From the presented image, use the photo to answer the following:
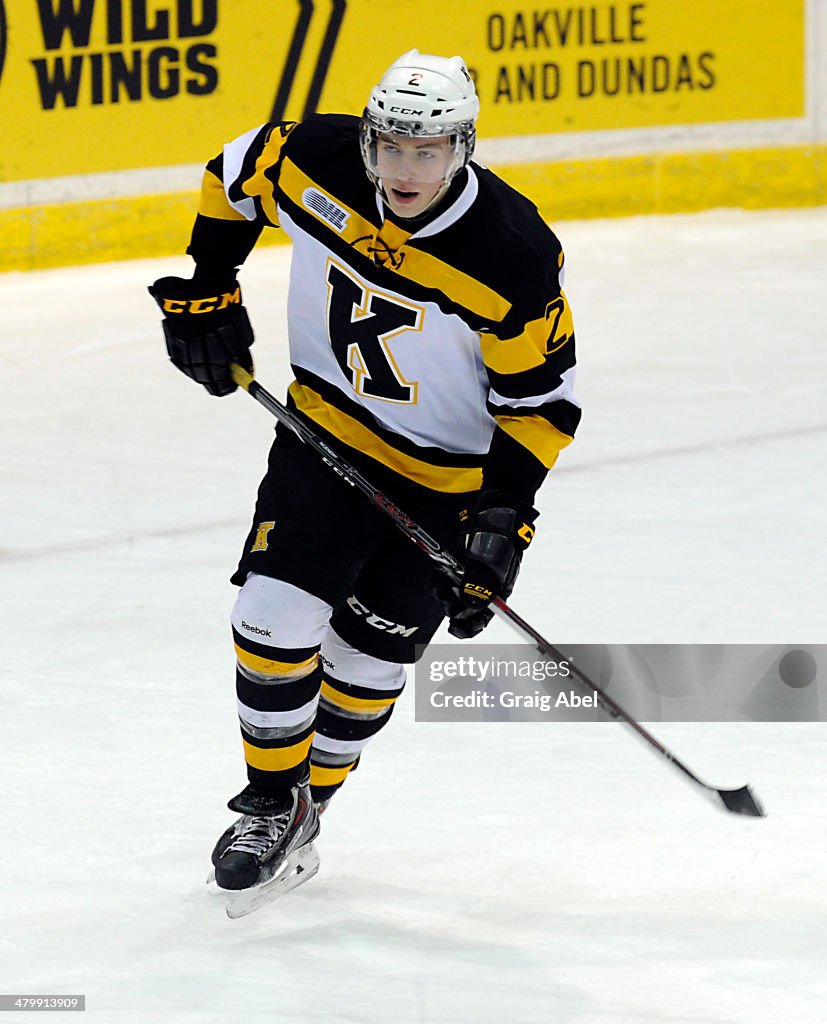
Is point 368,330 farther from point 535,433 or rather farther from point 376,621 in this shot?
point 376,621

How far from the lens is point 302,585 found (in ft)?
8.15

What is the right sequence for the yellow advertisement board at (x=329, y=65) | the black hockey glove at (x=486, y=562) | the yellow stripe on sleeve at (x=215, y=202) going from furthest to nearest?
the yellow advertisement board at (x=329, y=65) → the yellow stripe on sleeve at (x=215, y=202) → the black hockey glove at (x=486, y=562)

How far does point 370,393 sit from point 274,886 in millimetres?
710

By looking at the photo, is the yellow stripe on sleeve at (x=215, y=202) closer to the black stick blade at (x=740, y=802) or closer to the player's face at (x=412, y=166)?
the player's face at (x=412, y=166)

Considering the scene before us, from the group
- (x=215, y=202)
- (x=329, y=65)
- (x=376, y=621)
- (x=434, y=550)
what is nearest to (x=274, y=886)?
(x=376, y=621)

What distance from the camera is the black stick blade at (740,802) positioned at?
9.04 feet

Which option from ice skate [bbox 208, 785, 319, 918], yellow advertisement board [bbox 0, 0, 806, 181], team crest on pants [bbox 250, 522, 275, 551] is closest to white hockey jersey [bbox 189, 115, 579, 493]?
team crest on pants [bbox 250, 522, 275, 551]

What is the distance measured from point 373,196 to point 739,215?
498 centimetres

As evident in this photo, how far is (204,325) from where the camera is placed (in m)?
2.74

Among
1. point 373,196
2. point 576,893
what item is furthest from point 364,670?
point 373,196

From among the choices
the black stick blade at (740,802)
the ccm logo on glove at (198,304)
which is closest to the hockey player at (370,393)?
the ccm logo on glove at (198,304)

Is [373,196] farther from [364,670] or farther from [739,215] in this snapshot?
[739,215]

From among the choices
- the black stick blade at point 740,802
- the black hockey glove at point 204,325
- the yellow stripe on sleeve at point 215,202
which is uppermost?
the yellow stripe on sleeve at point 215,202

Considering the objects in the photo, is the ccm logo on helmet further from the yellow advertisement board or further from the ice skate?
the yellow advertisement board
